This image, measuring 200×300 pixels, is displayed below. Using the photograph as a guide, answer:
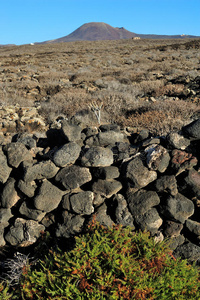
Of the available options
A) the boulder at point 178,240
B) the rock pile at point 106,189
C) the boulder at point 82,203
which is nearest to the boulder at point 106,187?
the rock pile at point 106,189

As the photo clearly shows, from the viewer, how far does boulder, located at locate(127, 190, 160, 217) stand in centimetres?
323

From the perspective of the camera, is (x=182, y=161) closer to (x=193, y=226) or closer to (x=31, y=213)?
(x=193, y=226)

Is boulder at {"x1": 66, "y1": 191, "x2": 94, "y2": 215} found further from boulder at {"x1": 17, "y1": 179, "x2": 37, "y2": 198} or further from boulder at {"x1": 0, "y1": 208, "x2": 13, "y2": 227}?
boulder at {"x1": 0, "y1": 208, "x2": 13, "y2": 227}

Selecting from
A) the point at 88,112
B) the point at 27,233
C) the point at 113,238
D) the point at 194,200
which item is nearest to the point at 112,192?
the point at 113,238

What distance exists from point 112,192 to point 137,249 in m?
0.95

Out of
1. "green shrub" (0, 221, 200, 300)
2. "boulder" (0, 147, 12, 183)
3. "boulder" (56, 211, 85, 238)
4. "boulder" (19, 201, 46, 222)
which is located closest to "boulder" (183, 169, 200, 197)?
"green shrub" (0, 221, 200, 300)

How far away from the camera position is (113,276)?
2236mm

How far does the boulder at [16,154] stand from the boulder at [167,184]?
2.00 m

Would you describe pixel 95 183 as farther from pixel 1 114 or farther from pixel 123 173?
pixel 1 114

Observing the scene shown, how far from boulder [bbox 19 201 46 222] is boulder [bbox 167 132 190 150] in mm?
2155

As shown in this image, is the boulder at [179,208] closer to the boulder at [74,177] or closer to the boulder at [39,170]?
the boulder at [74,177]

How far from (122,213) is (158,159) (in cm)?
90

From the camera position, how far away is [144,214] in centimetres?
325

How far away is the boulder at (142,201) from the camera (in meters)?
3.23
